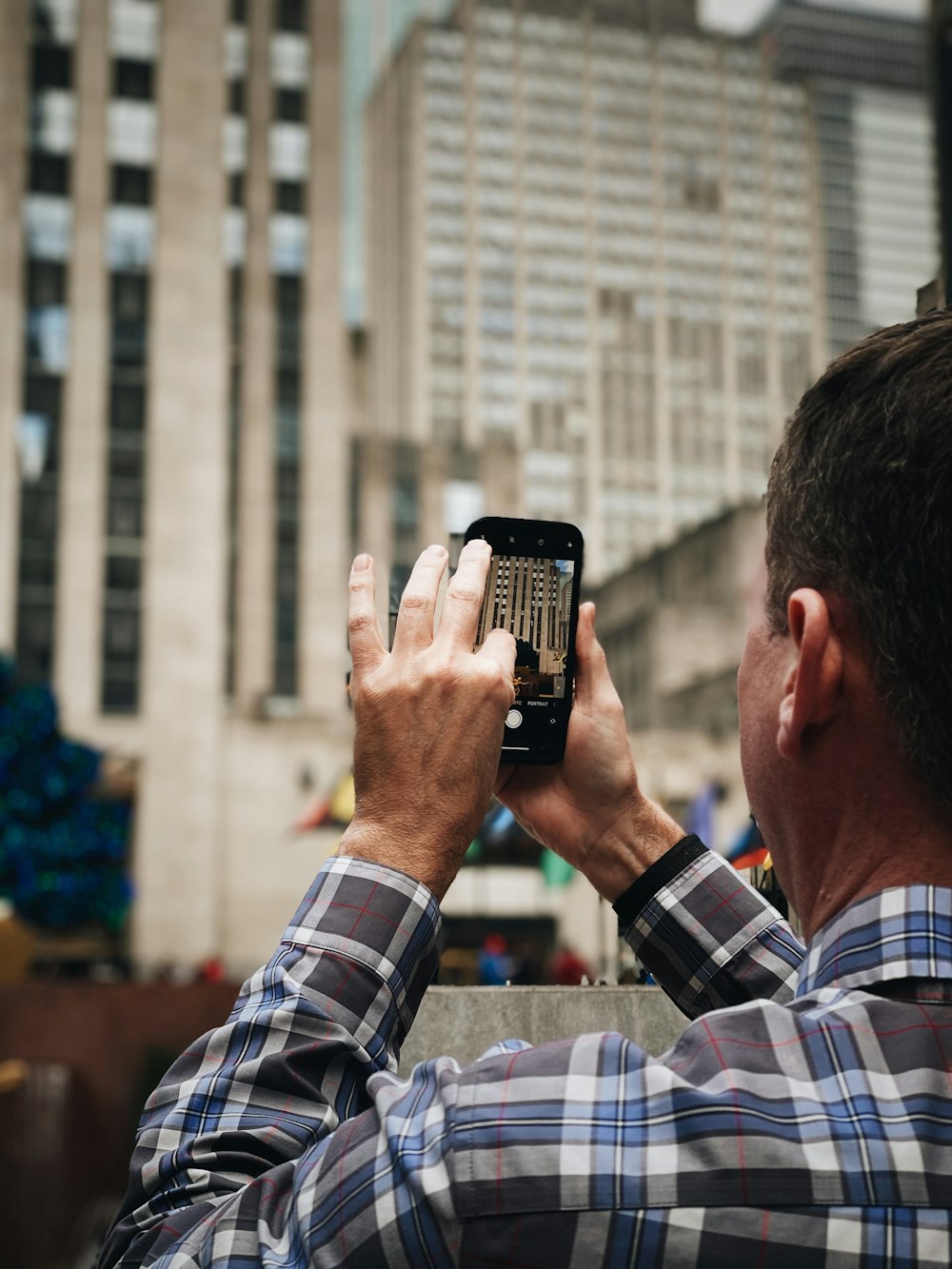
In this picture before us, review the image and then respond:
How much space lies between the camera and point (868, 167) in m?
144

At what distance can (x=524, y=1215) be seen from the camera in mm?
1060

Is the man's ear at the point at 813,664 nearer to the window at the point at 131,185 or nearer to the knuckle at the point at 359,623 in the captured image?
the knuckle at the point at 359,623

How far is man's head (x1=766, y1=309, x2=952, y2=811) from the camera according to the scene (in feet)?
3.91

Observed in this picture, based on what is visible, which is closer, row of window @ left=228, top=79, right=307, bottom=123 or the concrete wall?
the concrete wall

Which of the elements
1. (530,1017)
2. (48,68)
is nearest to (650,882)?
(530,1017)

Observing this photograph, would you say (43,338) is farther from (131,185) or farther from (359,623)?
(359,623)

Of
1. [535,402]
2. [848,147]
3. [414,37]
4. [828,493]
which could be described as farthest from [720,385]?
[828,493]

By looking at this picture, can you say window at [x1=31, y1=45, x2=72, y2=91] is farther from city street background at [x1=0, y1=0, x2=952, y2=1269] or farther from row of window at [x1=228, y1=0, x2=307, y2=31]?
row of window at [x1=228, y1=0, x2=307, y2=31]

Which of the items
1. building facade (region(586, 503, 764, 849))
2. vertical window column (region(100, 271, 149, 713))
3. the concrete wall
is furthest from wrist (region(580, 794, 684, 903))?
vertical window column (region(100, 271, 149, 713))

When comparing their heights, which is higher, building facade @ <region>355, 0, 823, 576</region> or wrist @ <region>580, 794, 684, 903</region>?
building facade @ <region>355, 0, 823, 576</region>

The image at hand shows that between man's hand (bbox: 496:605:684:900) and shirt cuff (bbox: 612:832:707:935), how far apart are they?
0.01 metres

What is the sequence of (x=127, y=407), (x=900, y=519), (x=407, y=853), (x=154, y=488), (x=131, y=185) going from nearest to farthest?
(x=900, y=519) → (x=407, y=853) → (x=154, y=488) → (x=127, y=407) → (x=131, y=185)

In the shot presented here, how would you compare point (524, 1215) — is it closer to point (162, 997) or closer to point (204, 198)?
point (162, 997)

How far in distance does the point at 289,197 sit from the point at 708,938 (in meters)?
52.4
